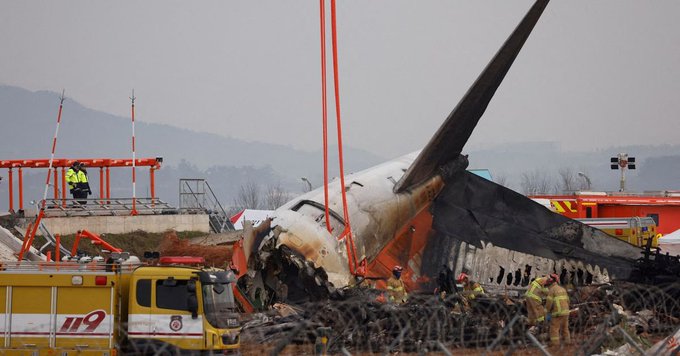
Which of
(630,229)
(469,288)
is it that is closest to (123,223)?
(469,288)

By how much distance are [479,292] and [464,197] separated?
4.59m

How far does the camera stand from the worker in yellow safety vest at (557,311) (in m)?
17.9

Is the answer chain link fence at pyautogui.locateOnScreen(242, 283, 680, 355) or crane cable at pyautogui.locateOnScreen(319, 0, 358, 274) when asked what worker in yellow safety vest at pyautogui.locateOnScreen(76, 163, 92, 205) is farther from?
chain link fence at pyautogui.locateOnScreen(242, 283, 680, 355)

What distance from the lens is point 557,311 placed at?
18.1m

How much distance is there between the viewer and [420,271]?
22.7m

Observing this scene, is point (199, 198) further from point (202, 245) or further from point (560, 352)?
point (560, 352)

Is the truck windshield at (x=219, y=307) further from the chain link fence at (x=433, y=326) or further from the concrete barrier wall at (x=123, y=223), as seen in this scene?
the concrete barrier wall at (x=123, y=223)

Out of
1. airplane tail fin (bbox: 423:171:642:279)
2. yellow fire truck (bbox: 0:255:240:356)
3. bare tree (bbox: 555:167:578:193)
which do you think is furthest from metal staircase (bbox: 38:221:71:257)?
bare tree (bbox: 555:167:578:193)

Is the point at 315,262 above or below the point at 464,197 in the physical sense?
below

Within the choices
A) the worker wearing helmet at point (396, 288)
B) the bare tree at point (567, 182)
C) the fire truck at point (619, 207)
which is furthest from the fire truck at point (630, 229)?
the bare tree at point (567, 182)

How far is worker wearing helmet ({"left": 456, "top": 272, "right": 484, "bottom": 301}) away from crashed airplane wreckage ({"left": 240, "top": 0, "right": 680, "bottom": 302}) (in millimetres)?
1249

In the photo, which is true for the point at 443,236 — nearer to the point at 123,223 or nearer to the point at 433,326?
the point at 433,326

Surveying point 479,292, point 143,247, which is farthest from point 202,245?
point 479,292

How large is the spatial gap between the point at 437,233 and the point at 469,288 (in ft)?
9.73
